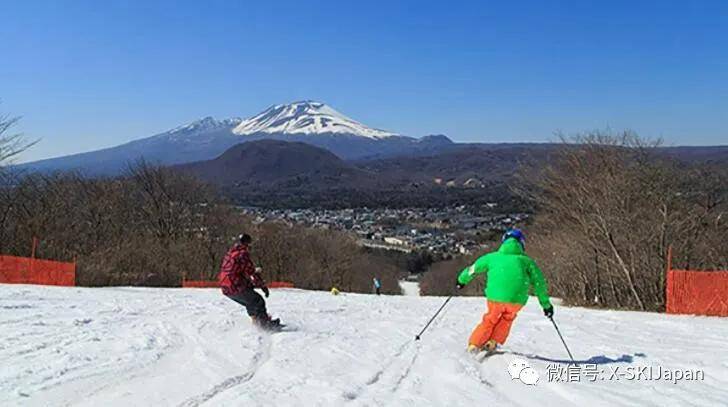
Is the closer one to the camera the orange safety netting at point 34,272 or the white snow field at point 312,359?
the white snow field at point 312,359

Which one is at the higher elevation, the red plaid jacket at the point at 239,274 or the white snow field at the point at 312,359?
the red plaid jacket at the point at 239,274

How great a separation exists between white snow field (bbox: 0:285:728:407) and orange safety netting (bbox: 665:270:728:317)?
5.70ft

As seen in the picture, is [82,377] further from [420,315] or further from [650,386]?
[420,315]

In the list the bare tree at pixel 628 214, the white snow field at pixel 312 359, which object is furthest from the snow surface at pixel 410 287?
the white snow field at pixel 312 359

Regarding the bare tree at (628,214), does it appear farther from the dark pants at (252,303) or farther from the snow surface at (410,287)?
A: the snow surface at (410,287)

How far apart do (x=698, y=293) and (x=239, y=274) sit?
34.3 feet

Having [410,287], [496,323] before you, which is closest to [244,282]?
[496,323]

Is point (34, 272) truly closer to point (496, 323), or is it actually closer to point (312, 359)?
point (312, 359)

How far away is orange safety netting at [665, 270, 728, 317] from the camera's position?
1378cm

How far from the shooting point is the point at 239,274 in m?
10.2

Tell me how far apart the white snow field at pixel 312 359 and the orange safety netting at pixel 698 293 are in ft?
5.70

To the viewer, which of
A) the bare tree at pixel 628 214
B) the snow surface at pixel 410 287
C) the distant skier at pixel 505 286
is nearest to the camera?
the distant skier at pixel 505 286

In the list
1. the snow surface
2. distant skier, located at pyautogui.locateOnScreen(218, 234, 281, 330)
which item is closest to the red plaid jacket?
distant skier, located at pyautogui.locateOnScreen(218, 234, 281, 330)

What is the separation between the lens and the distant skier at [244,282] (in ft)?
33.1
